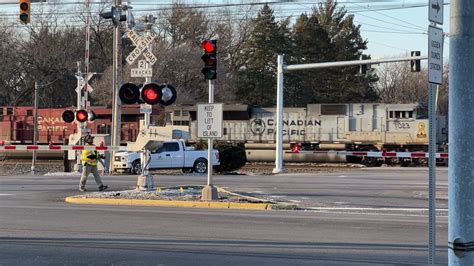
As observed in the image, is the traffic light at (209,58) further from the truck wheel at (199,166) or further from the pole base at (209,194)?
the truck wheel at (199,166)

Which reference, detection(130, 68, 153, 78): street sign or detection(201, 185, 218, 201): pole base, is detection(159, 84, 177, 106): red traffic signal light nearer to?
detection(130, 68, 153, 78): street sign

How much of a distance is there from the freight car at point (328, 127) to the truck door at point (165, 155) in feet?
24.7

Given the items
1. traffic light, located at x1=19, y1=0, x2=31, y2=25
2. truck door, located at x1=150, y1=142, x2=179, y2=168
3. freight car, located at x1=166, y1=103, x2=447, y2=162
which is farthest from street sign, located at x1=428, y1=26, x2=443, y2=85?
freight car, located at x1=166, y1=103, x2=447, y2=162

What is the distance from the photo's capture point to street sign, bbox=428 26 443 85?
570 centimetres

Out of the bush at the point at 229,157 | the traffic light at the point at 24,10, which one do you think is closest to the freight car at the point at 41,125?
the bush at the point at 229,157

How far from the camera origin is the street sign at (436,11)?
5625 millimetres

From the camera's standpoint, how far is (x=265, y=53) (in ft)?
233

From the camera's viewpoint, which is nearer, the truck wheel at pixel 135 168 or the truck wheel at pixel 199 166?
the truck wheel at pixel 135 168

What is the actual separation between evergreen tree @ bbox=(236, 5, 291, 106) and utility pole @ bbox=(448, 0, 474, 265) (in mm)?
64201

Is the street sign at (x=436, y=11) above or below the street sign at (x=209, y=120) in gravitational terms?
above

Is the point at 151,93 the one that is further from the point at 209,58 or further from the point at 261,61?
the point at 261,61

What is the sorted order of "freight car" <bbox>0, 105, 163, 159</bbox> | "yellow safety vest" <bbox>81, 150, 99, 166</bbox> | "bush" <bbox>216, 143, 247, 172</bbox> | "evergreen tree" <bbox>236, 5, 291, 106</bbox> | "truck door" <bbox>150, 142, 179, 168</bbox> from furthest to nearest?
1. "evergreen tree" <bbox>236, 5, 291, 106</bbox>
2. "freight car" <bbox>0, 105, 163, 159</bbox>
3. "bush" <bbox>216, 143, 247, 172</bbox>
4. "truck door" <bbox>150, 142, 179, 168</bbox>
5. "yellow safety vest" <bbox>81, 150, 99, 166</bbox>

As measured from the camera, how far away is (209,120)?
1719cm

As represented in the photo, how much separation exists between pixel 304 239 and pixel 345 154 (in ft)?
98.0
